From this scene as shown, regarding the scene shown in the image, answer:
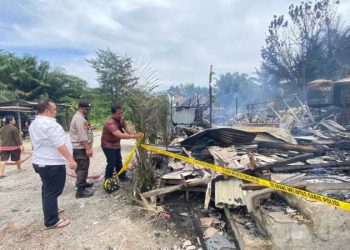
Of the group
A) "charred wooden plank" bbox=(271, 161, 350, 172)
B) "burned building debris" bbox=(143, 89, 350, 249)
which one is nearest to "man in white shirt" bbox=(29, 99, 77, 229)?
"burned building debris" bbox=(143, 89, 350, 249)

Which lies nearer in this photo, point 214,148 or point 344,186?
point 344,186

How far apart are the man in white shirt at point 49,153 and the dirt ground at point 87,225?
368mm

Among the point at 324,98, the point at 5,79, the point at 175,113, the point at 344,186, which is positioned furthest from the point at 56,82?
the point at 344,186

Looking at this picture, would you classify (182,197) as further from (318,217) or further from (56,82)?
(56,82)

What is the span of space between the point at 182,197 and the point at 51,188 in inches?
86.0

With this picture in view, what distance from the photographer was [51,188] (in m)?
3.71

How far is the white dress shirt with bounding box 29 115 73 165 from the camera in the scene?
356cm

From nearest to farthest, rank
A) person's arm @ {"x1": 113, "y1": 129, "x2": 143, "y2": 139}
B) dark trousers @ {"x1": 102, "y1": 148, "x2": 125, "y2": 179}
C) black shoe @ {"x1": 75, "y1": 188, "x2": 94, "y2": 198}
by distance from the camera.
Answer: person's arm @ {"x1": 113, "y1": 129, "x2": 143, "y2": 139} < black shoe @ {"x1": 75, "y1": 188, "x2": 94, "y2": 198} < dark trousers @ {"x1": 102, "y1": 148, "x2": 125, "y2": 179}

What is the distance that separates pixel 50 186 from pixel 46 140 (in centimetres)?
63

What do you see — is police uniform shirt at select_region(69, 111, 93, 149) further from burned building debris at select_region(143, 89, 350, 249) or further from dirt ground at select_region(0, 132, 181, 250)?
burned building debris at select_region(143, 89, 350, 249)

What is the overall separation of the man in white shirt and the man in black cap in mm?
1042

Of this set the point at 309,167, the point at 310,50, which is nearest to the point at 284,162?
the point at 309,167

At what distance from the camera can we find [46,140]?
360cm

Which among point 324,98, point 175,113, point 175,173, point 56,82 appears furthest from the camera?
point 56,82
